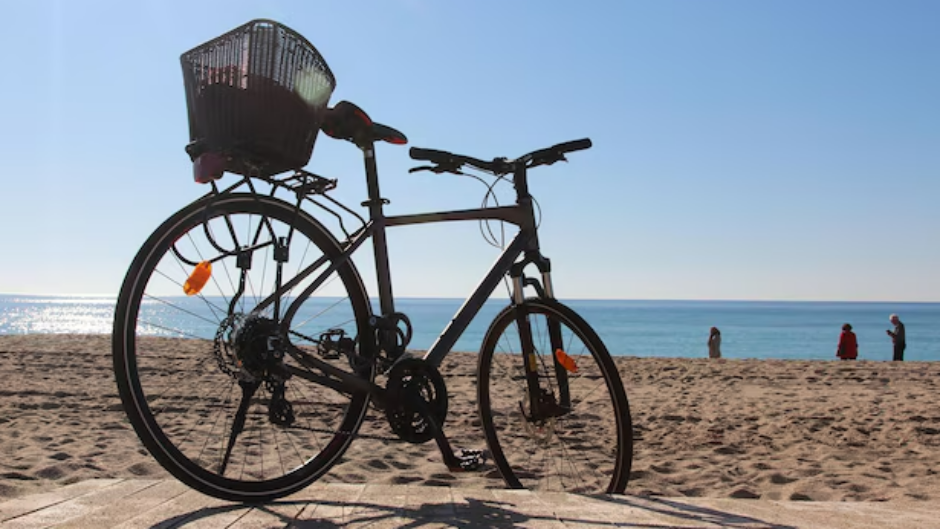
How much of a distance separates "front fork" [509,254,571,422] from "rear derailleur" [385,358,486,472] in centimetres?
37

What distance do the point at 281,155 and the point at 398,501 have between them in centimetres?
130

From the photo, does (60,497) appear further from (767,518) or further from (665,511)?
(767,518)

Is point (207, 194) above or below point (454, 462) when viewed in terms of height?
above

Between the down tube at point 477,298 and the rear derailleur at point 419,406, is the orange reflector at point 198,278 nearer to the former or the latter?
the rear derailleur at point 419,406

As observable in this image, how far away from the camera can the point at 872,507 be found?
8.99 feet

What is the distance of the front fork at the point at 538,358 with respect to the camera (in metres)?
3.08

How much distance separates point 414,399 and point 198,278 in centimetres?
93

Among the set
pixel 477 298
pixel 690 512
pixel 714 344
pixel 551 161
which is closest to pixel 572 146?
pixel 551 161

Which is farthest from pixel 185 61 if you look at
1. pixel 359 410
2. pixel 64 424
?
pixel 64 424

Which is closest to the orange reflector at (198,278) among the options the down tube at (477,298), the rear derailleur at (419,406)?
the rear derailleur at (419,406)

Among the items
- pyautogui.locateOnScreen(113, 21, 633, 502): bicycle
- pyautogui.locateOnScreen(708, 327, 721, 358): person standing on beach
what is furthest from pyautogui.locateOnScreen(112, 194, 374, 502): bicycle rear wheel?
pyautogui.locateOnScreen(708, 327, 721, 358): person standing on beach

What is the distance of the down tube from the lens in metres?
3.06

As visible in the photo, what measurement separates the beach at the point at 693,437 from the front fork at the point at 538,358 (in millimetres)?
692

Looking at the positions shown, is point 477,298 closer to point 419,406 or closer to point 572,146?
point 419,406
